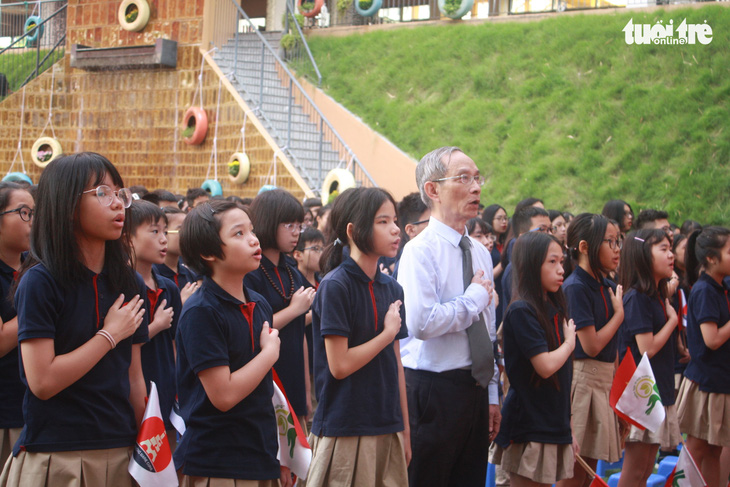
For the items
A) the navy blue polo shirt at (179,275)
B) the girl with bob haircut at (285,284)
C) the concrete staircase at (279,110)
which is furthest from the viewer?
the concrete staircase at (279,110)

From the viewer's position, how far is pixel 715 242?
16.8ft

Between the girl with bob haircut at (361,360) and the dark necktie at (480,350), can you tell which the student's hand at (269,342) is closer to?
the girl with bob haircut at (361,360)

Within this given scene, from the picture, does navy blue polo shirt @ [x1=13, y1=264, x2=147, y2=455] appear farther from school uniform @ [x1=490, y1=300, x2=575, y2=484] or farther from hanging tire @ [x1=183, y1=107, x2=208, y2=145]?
hanging tire @ [x1=183, y1=107, x2=208, y2=145]

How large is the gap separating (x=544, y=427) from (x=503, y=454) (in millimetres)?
274

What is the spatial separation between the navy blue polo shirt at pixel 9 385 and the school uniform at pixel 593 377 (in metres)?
2.77

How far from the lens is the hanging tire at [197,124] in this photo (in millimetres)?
14531

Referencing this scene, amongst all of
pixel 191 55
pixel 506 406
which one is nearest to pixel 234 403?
pixel 506 406

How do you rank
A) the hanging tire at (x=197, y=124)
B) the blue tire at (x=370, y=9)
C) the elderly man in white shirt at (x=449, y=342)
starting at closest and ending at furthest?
the elderly man in white shirt at (x=449, y=342), the hanging tire at (x=197, y=124), the blue tire at (x=370, y=9)

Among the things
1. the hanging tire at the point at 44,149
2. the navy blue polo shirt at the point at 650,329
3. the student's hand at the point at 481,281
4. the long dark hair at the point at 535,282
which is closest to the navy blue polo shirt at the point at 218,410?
the student's hand at the point at 481,281

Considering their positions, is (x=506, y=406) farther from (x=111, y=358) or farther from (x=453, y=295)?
(x=111, y=358)

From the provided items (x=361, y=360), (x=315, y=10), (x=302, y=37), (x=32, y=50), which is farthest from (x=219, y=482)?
Answer: (x=32, y=50)

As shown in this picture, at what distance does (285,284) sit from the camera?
4262 millimetres

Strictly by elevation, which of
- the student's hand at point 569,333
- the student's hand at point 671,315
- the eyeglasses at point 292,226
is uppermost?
the eyeglasses at point 292,226

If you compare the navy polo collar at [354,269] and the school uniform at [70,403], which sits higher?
the navy polo collar at [354,269]
